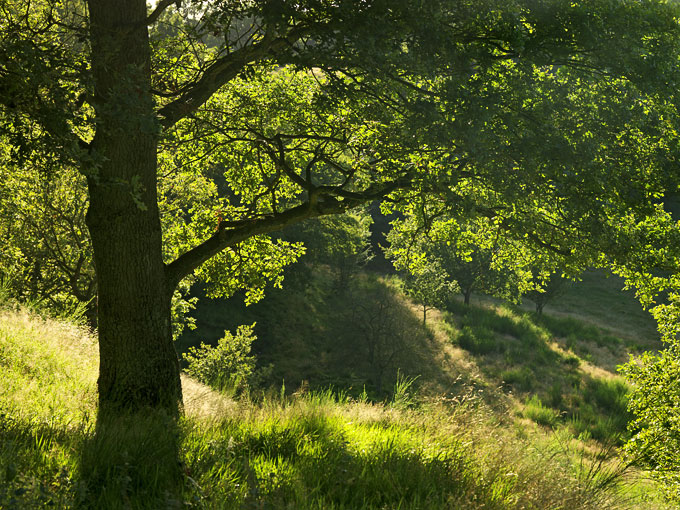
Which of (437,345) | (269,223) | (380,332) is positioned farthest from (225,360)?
(269,223)

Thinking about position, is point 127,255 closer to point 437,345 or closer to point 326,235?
point 326,235

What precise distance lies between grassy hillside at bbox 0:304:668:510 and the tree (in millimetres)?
1005

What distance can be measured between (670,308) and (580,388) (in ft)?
57.8

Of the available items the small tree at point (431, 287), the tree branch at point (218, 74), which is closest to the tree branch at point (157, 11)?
the tree branch at point (218, 74)

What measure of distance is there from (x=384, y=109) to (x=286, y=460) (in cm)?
434

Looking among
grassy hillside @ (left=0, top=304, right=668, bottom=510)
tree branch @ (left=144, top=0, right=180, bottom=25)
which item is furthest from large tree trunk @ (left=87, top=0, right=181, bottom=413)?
grassy hillside @ (left=0, top=304, right=668, bottom=510)

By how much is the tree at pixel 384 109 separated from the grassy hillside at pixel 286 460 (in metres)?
1.01

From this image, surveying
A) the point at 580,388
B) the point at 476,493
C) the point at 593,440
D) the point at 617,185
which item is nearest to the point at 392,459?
the point at 476,493

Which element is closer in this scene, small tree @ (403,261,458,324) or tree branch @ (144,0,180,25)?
tree branch @ (144,0,180,25)

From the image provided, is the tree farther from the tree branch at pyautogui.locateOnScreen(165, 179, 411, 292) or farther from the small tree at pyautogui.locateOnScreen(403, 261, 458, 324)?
the small tree at pyautogui.locateOnScreen(403, 261, 458, 324)

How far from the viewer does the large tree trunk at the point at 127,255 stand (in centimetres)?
595

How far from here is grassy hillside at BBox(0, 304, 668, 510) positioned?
348 centimetres

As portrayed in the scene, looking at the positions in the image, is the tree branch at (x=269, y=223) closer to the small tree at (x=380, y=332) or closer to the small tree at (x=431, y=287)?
the small tree at (x=380, y=332)

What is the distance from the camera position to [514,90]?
6930 mm
